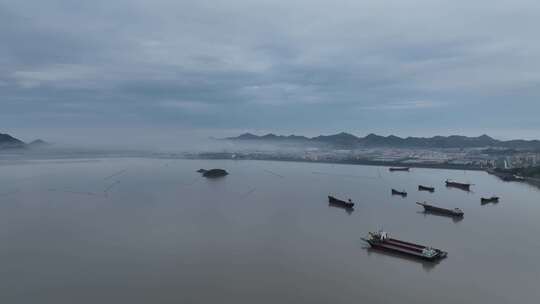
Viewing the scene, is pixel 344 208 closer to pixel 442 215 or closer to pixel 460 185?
pixel 442 215

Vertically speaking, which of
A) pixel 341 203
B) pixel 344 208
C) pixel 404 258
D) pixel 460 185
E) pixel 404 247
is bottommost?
pixel 404 258

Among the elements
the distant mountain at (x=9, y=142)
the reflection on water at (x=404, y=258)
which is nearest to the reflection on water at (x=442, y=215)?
the reflection on water at (x=404, y=258)

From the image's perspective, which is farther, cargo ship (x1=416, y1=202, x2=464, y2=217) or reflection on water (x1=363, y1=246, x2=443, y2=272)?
cargo ship (x1=416, y1=202, x2=464, y2=217)

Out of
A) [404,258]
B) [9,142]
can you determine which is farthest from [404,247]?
[9,142]

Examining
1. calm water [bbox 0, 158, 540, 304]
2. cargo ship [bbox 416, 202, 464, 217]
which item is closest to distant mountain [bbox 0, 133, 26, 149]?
calm water [bbox 0, 158, 540, 304]

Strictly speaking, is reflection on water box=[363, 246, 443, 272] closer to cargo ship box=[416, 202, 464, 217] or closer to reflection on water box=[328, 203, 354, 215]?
reflection on water box=[328, 203, 354, 215]

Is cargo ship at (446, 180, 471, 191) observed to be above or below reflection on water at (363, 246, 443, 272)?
above
